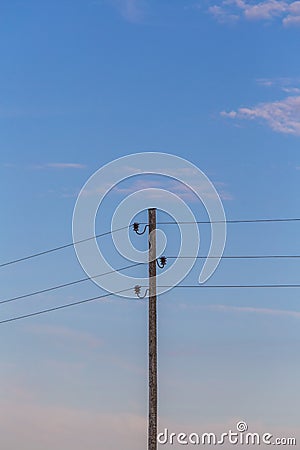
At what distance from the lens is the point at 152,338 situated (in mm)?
60406

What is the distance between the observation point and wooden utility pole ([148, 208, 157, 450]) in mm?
59625

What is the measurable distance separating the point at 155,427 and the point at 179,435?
8.66 feet

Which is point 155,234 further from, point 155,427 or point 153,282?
point 155,427

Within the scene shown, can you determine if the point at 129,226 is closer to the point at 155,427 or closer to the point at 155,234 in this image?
the point at 155,234

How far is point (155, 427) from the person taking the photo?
59.6 meters

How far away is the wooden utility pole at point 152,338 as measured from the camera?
59625 mm

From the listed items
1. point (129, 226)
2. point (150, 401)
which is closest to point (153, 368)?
point (150, 401)

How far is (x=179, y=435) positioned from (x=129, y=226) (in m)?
6.91

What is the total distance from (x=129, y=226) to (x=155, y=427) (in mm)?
6920

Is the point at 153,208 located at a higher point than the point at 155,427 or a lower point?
higher

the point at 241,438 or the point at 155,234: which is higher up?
the point at 155,234

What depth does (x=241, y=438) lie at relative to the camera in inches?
2450

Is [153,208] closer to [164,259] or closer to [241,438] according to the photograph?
[164,259]

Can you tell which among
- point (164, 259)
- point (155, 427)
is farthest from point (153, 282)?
point (155, 427)
